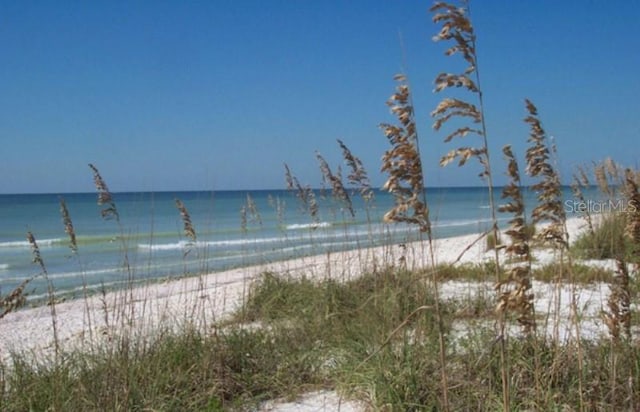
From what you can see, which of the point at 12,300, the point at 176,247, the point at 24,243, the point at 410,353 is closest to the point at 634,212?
the point at 410,353

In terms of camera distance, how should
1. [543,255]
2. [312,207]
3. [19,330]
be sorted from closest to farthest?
[312,207], [19,330], [543,255]

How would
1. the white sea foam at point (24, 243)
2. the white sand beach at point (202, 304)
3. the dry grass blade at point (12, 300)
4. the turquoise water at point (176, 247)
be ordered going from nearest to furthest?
the dry grass blade at point (12, 300), the white sand beach at point (202, 304), the turquoise water at point (176, 247), the white sea foam at point (24, 243)

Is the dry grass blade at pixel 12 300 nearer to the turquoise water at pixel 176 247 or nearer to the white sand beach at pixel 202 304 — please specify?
the white sand beach at pixel 202 304

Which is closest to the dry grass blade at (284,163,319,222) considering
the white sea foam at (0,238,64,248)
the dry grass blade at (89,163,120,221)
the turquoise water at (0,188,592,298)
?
the turquoise water at (0,188,592,298)

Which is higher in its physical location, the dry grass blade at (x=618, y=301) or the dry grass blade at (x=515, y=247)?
the dry grass blade at (x=515, y=247)

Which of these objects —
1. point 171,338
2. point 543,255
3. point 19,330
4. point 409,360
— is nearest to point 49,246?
point 19,330

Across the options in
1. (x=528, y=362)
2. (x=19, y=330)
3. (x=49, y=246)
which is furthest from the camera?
(x=49, y=246)

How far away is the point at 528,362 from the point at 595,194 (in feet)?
23.1

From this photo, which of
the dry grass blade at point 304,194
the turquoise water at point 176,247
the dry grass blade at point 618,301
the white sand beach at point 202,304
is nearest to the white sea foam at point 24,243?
the turquoise water at point 176,247

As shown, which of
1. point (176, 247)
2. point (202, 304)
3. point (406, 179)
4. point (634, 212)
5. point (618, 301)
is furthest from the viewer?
point (176, 247)

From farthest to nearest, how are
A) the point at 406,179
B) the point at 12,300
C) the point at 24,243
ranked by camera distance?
the point at 24,243
the point at 12,300
the point at 406,179

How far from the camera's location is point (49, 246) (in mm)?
23625

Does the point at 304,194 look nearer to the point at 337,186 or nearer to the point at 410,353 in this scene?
the point at 337,186

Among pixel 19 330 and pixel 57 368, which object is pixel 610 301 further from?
pixel 19 330
